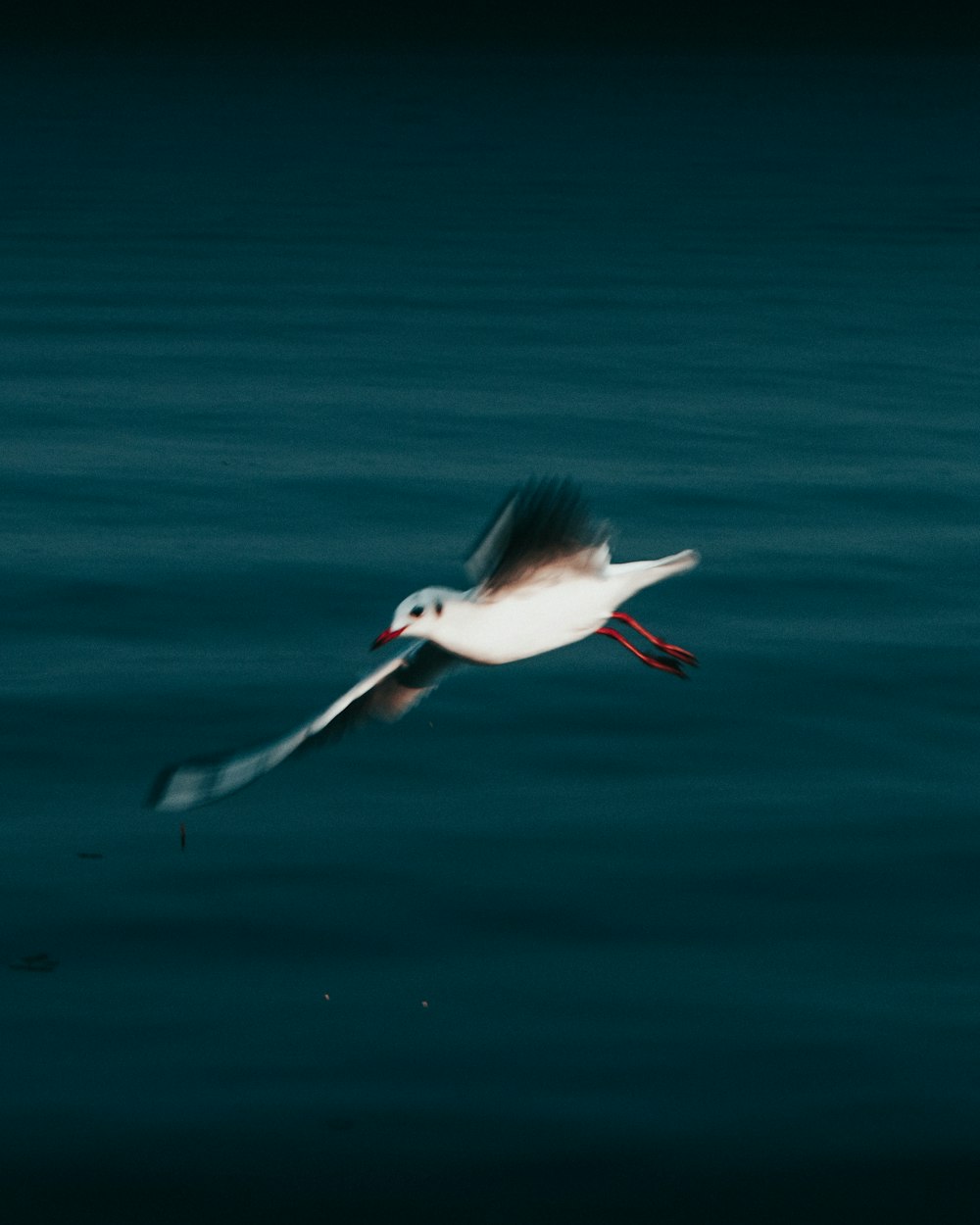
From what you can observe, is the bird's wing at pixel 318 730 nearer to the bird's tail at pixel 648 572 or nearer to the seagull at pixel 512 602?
the seagull at pixel 512 602

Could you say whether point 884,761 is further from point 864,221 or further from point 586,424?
point 864,221

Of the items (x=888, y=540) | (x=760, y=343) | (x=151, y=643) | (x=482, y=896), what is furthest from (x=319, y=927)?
(x=760, y=343)

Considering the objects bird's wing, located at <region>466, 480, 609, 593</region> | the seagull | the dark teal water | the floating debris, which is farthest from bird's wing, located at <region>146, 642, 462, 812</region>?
the floating debris

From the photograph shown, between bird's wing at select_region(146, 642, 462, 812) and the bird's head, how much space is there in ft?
1.28

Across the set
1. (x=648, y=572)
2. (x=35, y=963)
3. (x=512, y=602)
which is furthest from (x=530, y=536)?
(x=35, y=963)

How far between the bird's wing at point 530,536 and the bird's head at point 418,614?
0.10 meters

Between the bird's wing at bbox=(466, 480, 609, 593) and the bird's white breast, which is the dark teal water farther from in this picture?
the bird's wing at bbox=(466, 480, 609, 593)

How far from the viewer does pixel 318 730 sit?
18.3 feet

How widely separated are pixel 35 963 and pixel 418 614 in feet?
7.23

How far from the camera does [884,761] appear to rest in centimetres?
859

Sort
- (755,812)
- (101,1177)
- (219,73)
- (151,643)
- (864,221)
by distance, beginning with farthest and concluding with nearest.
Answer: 1. (219,73)
2. (864,221)
3. (151,643)
4. (755,812)
5. (101,1177)

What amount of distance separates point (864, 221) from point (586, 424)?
47.3ft

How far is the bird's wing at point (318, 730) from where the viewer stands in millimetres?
5125

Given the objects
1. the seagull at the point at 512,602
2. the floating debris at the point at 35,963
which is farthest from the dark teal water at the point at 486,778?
the seagull at the point at 512,602
